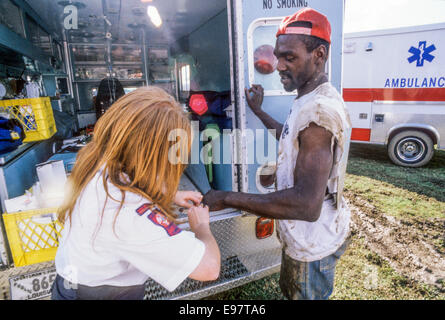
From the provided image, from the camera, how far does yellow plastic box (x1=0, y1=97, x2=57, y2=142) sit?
2910 millimetres

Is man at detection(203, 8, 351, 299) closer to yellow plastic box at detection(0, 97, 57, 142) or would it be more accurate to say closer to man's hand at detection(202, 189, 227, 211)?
man's hand at detection(202, 189, 227, 211)

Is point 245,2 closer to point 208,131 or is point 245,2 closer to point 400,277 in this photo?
point 208,131

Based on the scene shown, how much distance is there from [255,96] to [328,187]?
3.98 feet

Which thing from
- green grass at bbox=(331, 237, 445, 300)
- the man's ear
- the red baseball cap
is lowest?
green grass at bbox=(331, 237, 445, 300)

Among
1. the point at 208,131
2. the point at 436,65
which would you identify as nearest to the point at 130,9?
the point at 208,131

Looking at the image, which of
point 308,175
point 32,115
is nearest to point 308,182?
point 308,175

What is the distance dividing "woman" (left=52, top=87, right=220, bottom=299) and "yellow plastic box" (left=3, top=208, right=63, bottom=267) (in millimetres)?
1112

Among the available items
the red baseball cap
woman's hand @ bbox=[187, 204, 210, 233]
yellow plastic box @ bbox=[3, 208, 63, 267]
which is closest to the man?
the red baseball cap

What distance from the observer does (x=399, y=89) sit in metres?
6.52

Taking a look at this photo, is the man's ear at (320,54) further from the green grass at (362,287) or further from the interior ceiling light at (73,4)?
the interior ceiling light at (73,4)

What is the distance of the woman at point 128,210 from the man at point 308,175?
17.3 inches

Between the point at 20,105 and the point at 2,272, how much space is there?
66.2 inches

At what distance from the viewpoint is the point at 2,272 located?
2.18 meters

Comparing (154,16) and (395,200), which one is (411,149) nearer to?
(395,200)
